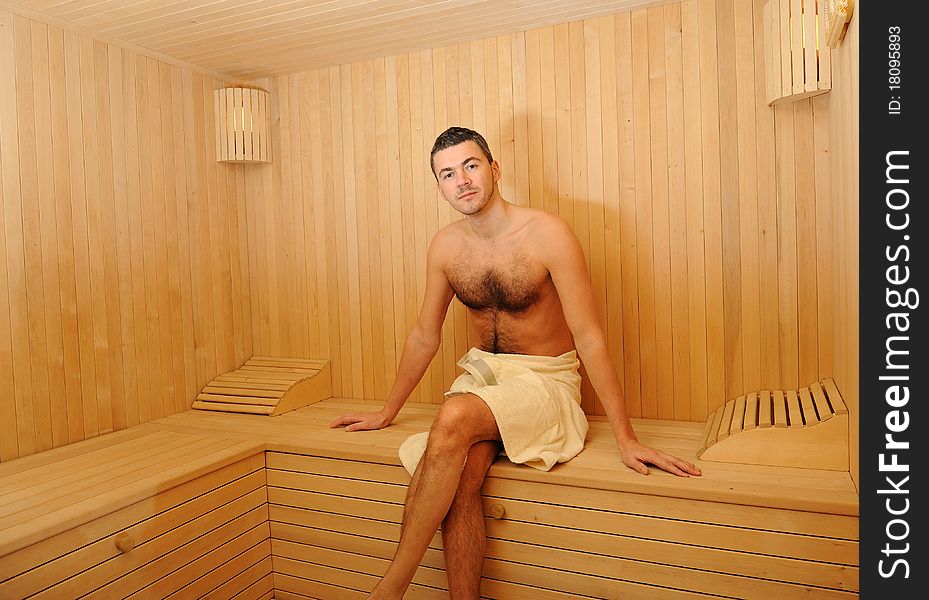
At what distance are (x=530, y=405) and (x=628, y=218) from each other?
3.39 feet

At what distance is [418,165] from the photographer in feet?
11.1

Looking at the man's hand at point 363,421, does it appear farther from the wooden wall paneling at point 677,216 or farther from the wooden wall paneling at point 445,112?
the wooden wall paneling at point 677,216

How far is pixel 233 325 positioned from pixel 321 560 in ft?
4.94

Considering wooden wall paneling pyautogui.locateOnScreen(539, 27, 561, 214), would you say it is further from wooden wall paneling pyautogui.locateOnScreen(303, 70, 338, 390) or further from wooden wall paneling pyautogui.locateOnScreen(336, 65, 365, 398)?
wooden wall paneling pyautogui.locateOnScreen(303, 70, 338, 390)

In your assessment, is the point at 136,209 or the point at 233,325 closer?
the point at 136,209

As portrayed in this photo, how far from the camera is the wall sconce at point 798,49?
2.38 meters

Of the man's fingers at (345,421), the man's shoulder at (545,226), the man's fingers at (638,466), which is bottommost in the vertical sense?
the man's fingers at (638,466)

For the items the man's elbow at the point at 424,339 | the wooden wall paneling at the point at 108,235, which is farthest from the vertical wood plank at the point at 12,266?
the man's elbow at the point at 424,339

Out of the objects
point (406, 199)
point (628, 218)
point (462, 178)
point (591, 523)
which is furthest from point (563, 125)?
point (591, 523)

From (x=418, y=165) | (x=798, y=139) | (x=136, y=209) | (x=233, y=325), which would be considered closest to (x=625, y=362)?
(x=798, y=139)

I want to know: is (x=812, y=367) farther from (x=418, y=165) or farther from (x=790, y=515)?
(x=418, y=165)

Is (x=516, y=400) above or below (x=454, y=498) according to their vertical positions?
above

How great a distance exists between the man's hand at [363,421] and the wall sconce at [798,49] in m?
1.91
